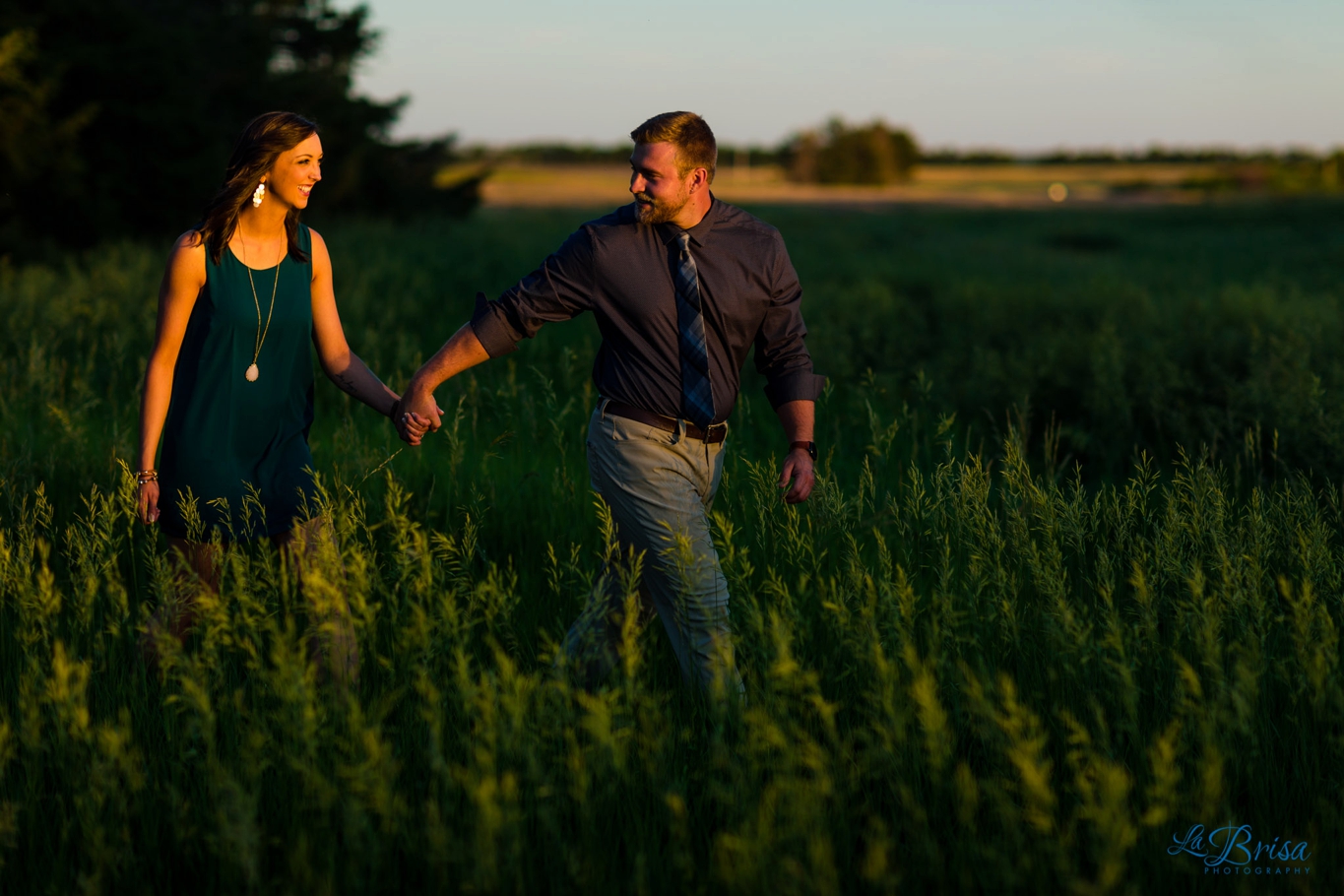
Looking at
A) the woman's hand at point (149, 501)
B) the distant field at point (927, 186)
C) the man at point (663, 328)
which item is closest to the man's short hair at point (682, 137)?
the man at point (663, 328)

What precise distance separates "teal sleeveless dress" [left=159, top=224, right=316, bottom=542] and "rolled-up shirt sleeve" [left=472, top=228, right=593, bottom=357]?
67 centimetres

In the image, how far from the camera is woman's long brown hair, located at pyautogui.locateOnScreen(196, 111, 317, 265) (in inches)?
138

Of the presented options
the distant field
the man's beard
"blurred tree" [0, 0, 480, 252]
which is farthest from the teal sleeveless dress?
the distant field

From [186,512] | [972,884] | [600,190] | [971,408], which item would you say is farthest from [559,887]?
[600,190]

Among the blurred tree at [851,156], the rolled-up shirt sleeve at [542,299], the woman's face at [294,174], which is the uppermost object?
the blurred tree at [851,156]

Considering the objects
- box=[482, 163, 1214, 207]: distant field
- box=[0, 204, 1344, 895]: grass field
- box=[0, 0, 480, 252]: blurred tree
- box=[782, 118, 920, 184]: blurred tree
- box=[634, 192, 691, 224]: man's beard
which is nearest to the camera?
box=[0, 204, 1344, 895]: grass field

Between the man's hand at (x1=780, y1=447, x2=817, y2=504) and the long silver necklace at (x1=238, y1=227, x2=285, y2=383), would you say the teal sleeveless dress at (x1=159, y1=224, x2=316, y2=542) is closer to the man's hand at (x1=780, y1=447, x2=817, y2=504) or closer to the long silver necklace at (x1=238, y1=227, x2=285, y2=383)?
the long silver necklace at (x1=238, y1=227, x2=285, y2=383)

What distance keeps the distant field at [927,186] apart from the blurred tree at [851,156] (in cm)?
280

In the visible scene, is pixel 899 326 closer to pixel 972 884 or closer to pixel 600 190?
pixel 972 884

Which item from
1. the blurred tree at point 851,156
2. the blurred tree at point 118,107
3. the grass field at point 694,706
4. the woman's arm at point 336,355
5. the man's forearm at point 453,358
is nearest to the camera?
the grass field at point 694,706

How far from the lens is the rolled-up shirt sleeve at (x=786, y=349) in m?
3.77

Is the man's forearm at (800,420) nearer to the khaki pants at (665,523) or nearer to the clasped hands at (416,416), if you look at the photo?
the khaki pants at (665,523)

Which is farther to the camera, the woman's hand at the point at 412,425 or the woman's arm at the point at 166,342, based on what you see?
the woman's hand at the point at 412,425

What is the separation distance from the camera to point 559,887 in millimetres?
2447
